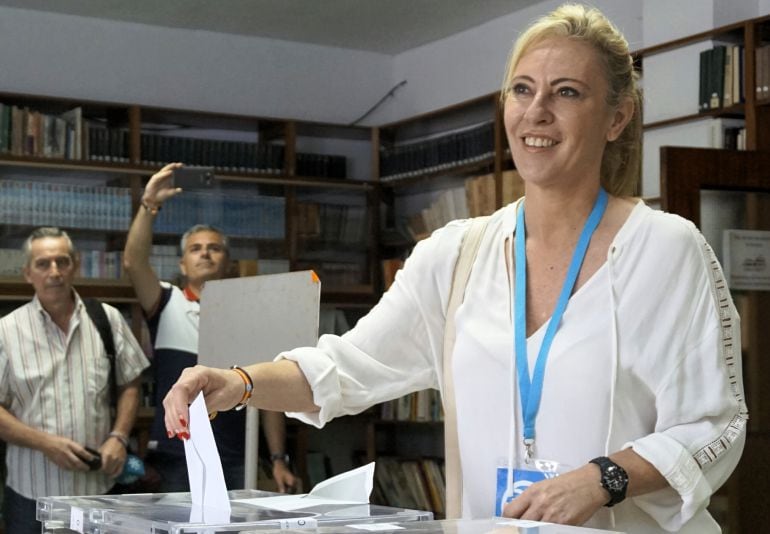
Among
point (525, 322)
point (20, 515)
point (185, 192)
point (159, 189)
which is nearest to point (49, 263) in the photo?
point (159, 189)

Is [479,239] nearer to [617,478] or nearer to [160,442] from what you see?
[617,478]

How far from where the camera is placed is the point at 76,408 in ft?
16.4

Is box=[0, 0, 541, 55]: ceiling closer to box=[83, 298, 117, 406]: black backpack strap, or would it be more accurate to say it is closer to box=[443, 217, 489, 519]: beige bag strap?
box=[83, 298, 117, 406]: black backpack strap

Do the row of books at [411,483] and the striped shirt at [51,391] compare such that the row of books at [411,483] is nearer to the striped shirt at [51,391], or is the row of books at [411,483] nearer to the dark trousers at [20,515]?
the striped shirt at [51,391]

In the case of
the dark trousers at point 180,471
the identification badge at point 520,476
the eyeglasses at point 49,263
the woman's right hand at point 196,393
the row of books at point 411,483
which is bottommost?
the row of books at point 411,483

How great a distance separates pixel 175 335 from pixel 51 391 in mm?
541

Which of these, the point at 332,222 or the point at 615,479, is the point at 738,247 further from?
the point at 615,479

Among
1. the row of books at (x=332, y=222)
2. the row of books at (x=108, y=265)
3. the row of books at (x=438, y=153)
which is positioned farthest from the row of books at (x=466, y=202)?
the row of books at (x=108, y=265)

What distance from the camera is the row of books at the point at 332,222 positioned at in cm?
781

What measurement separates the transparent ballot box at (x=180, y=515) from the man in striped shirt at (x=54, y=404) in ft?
11.0

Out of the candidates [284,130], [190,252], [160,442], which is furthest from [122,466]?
[284,130]

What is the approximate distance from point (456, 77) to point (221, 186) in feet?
5.42

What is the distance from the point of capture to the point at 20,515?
16.0 feet

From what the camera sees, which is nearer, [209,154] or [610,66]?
[610,66]
